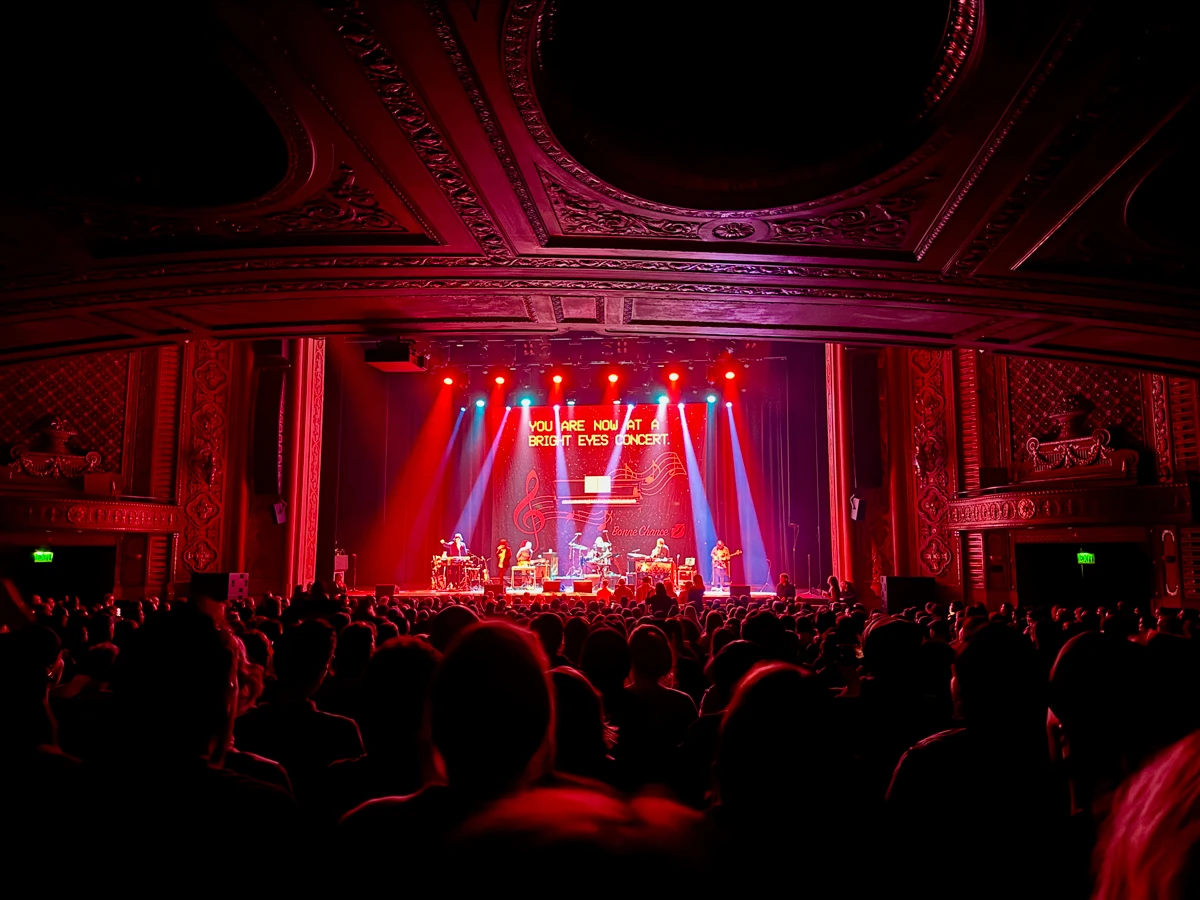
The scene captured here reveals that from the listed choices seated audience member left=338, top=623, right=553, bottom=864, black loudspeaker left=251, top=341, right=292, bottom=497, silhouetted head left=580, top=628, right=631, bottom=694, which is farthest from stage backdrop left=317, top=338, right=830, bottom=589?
seated audience member left=338, top=623, right=553, bottom=864

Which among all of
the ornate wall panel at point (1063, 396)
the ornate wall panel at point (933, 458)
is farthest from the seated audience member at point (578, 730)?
the ornate wall panel at point (933, 458)

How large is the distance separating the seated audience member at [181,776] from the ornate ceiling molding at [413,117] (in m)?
3.66

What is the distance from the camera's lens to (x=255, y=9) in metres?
4.11

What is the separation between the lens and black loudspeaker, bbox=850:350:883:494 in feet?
51.2

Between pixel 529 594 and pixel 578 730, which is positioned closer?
pixel 578 730

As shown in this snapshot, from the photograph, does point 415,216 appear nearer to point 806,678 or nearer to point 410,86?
point 410,86

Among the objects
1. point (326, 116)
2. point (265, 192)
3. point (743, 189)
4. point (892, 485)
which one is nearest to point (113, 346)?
point (265, 192)

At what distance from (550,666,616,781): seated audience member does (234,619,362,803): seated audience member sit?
0.80 meters

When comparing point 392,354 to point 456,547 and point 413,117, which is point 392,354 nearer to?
point 413,117

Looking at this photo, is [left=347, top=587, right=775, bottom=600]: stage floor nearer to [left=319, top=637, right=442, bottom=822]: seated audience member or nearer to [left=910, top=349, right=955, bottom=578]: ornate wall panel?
[left=910, top=349, right=955, bottom=578]: ornate wall panel

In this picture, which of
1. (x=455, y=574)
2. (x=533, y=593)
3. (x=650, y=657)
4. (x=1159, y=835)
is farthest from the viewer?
(x=455, y=574)

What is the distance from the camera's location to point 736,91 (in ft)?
18.7

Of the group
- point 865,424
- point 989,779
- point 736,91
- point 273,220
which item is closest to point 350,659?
point 989,779

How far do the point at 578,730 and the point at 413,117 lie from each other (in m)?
4.24
